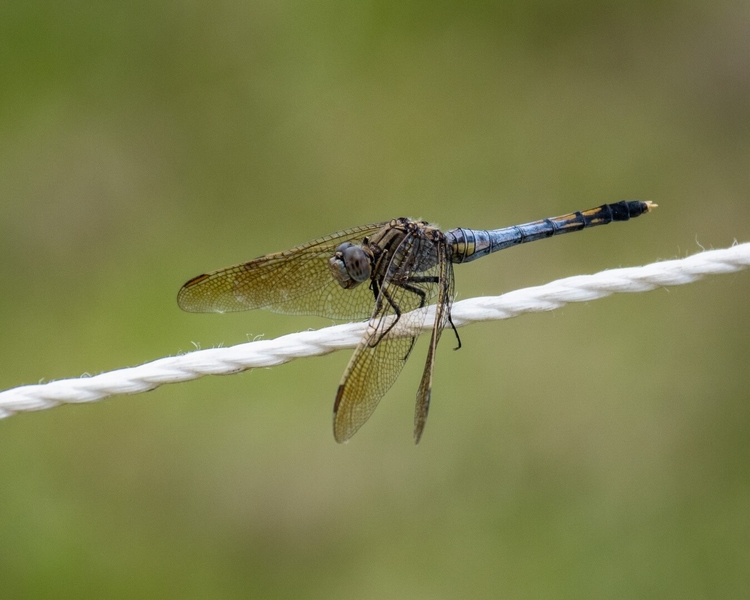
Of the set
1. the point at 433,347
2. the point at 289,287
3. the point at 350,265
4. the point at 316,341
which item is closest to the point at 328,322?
the point at 289,287

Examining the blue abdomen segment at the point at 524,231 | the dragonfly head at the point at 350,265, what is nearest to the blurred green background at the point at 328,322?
the blue abdomen segment at the point at 524,231

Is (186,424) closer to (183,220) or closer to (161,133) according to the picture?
(183,220)

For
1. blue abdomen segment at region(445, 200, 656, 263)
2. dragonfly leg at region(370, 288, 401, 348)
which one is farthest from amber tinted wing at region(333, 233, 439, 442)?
blue abdomen segment at region(445, 200, 656, 263)

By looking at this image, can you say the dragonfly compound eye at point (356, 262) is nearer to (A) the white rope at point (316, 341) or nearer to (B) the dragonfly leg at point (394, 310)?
(B) the dragonfly leg at point (394, 310)

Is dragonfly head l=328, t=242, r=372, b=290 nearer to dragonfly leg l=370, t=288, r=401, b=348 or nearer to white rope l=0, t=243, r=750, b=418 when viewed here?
dragonfly leg l=370, t=288, r=401, b=348

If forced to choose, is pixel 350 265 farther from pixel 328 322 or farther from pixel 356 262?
pixel 328 322

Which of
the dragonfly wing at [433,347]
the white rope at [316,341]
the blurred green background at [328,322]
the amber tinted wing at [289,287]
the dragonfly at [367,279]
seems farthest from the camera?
the blurred green background at [328,322]
